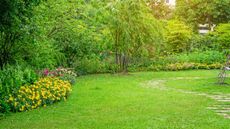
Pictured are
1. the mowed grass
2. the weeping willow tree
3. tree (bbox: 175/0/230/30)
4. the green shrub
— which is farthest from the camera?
tree (bbox: 175/0/230/30)

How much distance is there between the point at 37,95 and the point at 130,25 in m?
10.3

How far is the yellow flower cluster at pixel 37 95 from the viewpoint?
8.85 m

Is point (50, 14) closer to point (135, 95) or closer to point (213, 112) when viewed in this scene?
point (135, 95)

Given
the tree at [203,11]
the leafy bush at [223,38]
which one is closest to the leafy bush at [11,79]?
the leafy bush at [223,38]

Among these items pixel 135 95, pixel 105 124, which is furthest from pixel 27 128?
pixel 135 95

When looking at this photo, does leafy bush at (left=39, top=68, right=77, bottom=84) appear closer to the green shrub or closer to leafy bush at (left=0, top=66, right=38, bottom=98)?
Answer: leafy bush at (left=0, top=66, right=38, bottom=98)

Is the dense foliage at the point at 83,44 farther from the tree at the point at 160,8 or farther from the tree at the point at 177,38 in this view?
the tree at the point at 160,8

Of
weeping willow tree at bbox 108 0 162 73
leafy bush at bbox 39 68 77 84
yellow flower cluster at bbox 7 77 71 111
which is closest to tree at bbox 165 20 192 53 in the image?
weeping willow tree at bbox 108 0 162 73

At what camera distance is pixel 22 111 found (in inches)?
346

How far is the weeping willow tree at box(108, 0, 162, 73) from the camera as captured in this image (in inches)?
734

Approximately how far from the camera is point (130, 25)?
18734 millimetres

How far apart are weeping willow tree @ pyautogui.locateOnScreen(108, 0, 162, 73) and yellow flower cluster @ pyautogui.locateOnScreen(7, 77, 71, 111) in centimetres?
848

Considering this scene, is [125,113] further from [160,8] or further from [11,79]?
[160,8]

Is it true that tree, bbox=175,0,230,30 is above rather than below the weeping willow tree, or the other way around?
above
